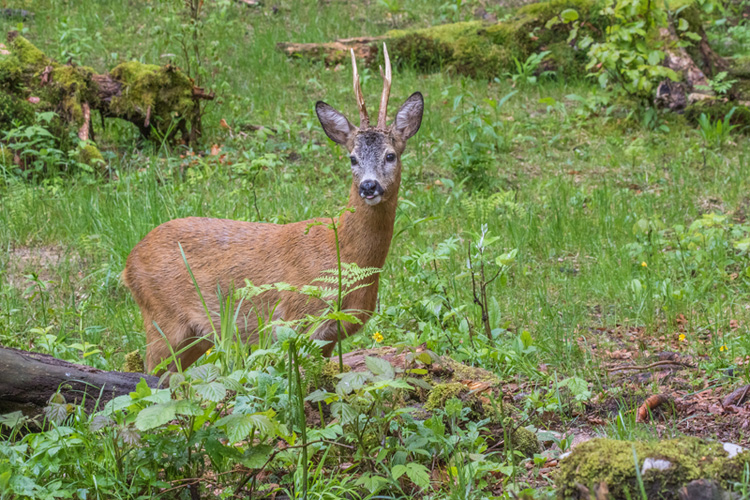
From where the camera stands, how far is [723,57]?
1021 centimetres

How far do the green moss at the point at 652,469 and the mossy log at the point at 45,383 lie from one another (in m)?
1.69

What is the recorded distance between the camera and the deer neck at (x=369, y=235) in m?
4.49

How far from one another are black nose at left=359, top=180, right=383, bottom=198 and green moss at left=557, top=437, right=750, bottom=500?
242 cm

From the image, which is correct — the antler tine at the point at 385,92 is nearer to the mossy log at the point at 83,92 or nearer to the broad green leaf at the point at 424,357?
the broad green leaf at the point at 424,357

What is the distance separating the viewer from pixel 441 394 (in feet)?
10.5

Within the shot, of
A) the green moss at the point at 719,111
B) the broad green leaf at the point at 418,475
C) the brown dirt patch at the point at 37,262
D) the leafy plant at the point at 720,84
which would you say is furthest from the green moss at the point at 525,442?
the green moss at the point at 719,111

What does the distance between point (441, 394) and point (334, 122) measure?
2.41m

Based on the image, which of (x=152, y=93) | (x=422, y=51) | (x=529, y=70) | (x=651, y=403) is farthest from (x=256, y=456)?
(x=422, y=51)

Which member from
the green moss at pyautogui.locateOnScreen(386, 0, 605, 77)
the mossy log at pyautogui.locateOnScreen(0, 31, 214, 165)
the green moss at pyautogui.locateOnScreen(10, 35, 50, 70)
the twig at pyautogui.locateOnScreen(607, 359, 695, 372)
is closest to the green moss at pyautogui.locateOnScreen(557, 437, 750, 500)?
the twig at pyautogui.locateOnScreen(607, 359, 695, 372)

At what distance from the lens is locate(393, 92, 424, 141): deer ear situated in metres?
5.12

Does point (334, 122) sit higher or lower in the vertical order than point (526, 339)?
higher

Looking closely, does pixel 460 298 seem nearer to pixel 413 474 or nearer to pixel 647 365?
pixel 647 365

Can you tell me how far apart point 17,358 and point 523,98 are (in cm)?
815

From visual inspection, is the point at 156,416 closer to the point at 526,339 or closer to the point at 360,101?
the point at 526,339
